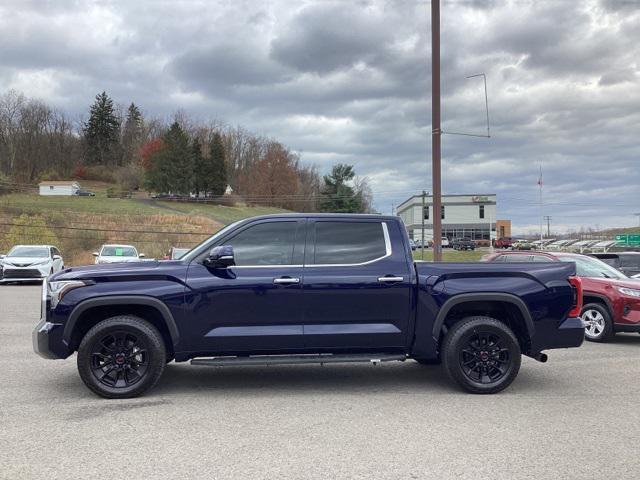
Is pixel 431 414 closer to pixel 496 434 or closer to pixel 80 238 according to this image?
pixel 496 434

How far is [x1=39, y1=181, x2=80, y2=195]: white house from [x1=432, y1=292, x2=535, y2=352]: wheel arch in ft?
308

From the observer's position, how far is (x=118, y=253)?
77.4 feet

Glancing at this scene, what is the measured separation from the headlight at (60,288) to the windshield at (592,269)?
7933 millimetres

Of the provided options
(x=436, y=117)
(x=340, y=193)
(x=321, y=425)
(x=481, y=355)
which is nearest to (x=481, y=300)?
(x=481, y=355)

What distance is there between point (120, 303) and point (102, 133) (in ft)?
419

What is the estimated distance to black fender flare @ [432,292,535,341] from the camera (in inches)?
235

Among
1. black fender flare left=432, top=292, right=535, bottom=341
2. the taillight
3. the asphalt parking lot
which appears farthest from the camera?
the taillight

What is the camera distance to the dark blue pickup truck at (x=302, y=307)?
18.7 ft

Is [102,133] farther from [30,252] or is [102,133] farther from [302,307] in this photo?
[302,307]

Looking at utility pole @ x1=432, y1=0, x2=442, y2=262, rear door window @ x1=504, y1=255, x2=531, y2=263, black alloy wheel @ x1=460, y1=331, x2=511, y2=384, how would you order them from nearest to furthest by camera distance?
black alloy wheel @ x1=460, y1=331, x2=511, y2=384, rear door window @ x1=504, y1=255, x2=531, y2=263, utility pole @ x1=432, y1=0, x2=442, y2=262

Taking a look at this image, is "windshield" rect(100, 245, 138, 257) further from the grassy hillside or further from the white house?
the white house

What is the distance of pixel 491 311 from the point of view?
252 inches

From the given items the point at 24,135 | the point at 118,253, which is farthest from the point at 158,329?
the point at 24,135

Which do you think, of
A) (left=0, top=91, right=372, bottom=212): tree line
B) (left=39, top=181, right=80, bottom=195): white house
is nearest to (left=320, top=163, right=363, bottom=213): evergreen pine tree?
(left=0, top=91, right=372, bottom=212): tree line
